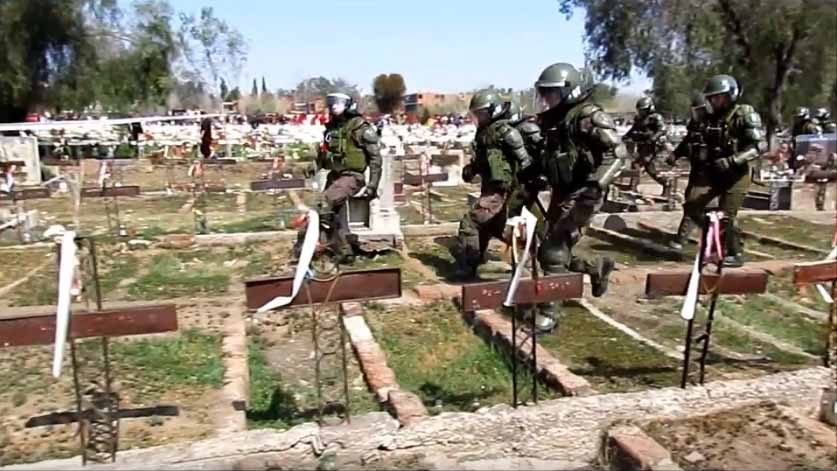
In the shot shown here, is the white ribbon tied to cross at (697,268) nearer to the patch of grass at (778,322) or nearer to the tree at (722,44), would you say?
the patch of grass at (778,322)

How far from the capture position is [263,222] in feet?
42.2

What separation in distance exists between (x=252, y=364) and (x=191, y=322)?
1.08 m

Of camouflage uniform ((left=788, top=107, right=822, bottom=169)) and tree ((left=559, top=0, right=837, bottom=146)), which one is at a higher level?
tree ((left=559, top=0, right=837, bottom=146))

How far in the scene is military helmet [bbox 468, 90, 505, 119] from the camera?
303 inches

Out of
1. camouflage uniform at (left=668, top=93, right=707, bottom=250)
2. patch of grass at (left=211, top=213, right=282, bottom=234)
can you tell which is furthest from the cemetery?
patch of grass at (left=211, top=213, right=282, bottom=234)

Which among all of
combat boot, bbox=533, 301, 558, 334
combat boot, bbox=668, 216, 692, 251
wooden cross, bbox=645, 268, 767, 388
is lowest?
combat boot, bbox=533, 301, 558, 334

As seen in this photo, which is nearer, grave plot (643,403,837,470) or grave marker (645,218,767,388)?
grave plot (643,403,837,470)

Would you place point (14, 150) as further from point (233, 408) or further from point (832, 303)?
point (832, 303)

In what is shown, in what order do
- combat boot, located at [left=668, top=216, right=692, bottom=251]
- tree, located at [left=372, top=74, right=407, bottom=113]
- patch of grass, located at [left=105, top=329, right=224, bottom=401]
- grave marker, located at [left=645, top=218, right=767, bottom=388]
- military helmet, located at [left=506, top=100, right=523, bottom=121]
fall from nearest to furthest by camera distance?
grave marker, located at [left=645, top=218, right=767, bottom=388] → patch of grass, located at [left=105, top=329, right=224, bottom=401] → military helmet, located at [left=506, top=100, right=523, bottom=121] → combat boot, located at [left=668, top=216, right=692, bottom=251] → tree, located at [left=372, top=74, right=407, bottom=113]

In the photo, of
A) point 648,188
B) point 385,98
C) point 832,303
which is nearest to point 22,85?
point 648,188

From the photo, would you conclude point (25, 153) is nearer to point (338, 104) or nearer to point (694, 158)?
point (338, 104)

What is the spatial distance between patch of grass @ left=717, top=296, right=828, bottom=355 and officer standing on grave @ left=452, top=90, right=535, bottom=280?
2.25 meters

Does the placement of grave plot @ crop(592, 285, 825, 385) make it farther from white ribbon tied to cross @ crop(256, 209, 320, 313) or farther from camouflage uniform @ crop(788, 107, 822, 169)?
camouflage uniform @ crop(788, 107, 822, 169)

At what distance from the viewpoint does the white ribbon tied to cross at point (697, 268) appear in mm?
4559
